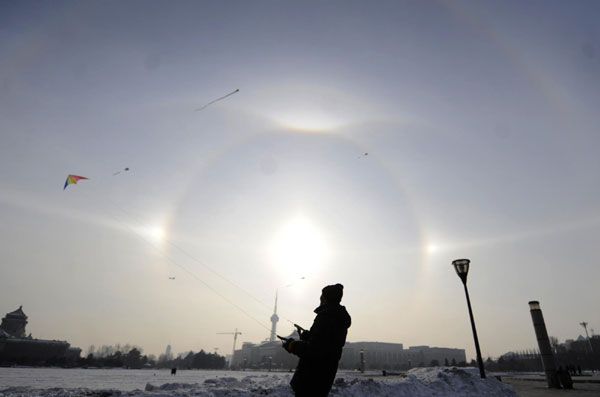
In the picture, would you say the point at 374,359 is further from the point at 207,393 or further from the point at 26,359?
the point at 207,393

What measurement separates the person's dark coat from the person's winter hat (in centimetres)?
18

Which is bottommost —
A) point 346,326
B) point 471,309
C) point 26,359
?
point 26,359

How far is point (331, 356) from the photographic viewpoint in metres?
3.61

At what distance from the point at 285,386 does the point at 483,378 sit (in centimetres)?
987

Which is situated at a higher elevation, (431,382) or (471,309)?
(471,309)

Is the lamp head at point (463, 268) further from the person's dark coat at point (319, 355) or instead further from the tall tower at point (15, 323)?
the tall tower at point (15, 323)

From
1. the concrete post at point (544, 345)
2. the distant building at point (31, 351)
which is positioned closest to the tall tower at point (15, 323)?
the distant building at point (31, 351)

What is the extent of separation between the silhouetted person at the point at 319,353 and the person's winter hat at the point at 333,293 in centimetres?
14

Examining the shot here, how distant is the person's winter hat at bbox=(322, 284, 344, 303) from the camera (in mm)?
3844

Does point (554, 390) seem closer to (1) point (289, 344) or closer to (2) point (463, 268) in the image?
(2) point (463, 268)

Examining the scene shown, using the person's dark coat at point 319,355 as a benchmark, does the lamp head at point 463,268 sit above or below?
above

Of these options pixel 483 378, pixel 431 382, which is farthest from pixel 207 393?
pixel 483 378

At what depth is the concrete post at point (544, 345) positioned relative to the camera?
18219 millimetres

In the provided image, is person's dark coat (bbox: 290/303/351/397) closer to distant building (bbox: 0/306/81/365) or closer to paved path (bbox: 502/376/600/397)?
paved path (bbox: 502/376/600/397)
